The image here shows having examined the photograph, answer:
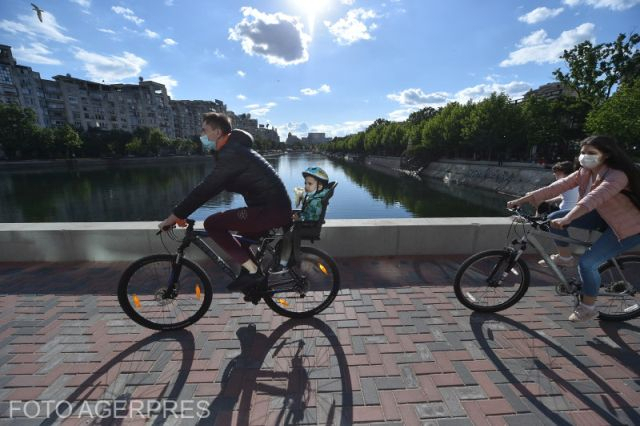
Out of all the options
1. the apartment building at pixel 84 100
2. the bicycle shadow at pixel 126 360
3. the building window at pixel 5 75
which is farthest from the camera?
the apartment building at pixel 84 100

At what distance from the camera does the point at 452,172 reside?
53.0m

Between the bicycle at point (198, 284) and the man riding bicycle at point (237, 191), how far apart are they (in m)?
0.16

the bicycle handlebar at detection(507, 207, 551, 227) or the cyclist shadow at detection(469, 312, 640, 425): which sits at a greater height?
the bicycle handlebar at detection(507, 207, 551, 227)

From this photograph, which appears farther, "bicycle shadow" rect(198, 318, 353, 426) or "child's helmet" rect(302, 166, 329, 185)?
"child's helmet" rect(302, 166, 329, 185)

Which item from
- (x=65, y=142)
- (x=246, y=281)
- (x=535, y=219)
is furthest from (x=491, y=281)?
(x=65, y=142)

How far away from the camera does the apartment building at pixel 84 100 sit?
70312 mm

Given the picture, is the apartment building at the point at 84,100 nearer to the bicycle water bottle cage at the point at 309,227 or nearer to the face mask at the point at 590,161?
the bicycle water bottle cage at the point at 309,227

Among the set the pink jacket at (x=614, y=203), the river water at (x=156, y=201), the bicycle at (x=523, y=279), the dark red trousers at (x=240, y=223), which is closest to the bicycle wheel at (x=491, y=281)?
the bicycle at (x=523, y=279)

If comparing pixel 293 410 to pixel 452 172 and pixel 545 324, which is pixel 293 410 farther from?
pixel 452 172

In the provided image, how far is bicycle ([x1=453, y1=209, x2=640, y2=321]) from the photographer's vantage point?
127 inches

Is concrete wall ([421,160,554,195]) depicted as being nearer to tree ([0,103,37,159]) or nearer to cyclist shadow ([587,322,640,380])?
cyclist shadow ([587,322,640,380])

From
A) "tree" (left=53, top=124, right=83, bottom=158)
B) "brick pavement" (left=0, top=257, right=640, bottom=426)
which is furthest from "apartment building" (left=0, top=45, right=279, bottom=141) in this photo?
"brick pavement" (left=0, top=257, right=640, bottom=426)

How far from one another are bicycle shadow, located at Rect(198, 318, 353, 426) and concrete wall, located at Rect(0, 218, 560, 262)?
Answer: 2.01 metres

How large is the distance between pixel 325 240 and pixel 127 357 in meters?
3.03
